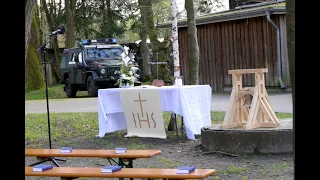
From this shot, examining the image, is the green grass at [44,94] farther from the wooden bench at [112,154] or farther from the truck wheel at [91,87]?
the wooden bench at [112,154]

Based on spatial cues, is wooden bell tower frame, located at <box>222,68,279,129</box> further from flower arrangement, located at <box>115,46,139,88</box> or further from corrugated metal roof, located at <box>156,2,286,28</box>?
corrugated metal roof, located at <box>156,2,286,28</box>

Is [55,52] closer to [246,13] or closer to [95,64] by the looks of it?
[95,64]

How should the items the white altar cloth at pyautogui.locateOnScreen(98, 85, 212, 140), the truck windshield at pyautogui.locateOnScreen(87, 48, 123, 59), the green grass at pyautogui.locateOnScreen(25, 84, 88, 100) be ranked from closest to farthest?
the white altar cloth at pyautogui.locateOnScreen(98, 85, 212, 140), the truck windshield at pyautogui.locateOnScreen(87, 48, 123, 59), the green grass at pyautogui.locateOnScreen(25, 84, 88, 100)

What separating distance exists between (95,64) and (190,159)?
1574 centimetres

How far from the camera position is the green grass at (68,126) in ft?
38.6

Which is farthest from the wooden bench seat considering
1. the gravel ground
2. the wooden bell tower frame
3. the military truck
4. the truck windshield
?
the truck windshield

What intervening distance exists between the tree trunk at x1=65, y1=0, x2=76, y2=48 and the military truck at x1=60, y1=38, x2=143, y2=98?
8697 millimetres

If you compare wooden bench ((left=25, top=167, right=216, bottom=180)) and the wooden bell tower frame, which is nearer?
wooden bench ((left=25, top=167, right=216, bottom=180))

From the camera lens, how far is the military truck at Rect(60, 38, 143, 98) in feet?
77.0

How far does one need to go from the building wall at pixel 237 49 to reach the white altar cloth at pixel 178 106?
11561mm

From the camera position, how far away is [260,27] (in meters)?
22.7

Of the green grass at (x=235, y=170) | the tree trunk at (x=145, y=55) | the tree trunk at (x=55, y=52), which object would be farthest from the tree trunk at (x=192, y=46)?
the tree trunk at (x=55, y=52)

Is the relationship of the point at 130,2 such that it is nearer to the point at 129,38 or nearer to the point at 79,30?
the point at 79,30
